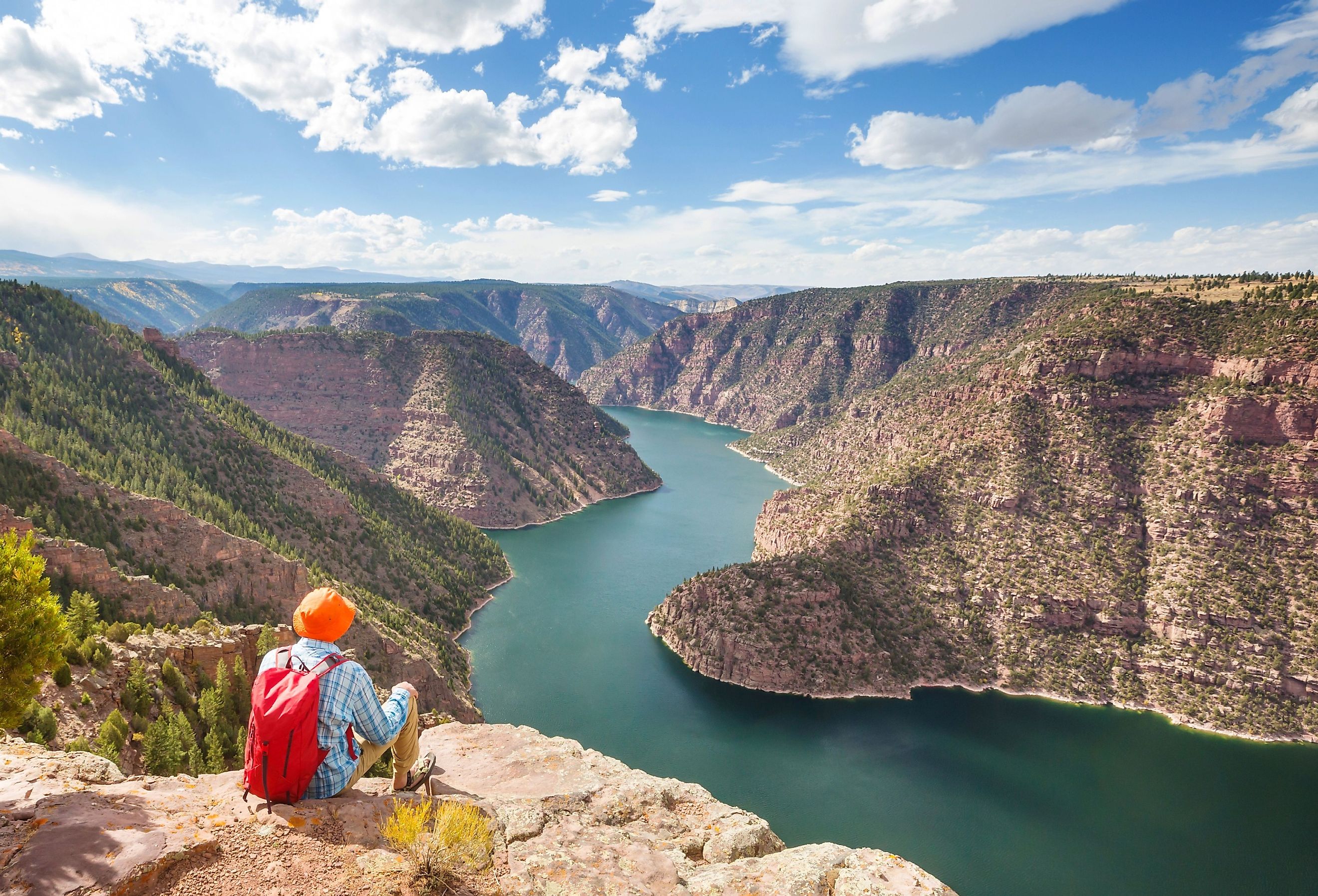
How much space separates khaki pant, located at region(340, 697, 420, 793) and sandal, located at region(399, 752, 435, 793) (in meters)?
0.18

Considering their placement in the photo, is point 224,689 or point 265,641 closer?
point 224,689

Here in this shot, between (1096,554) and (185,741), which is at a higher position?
(185,741)

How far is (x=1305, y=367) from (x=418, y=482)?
148911 millimetres

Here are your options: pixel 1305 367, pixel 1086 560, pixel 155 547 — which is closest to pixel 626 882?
pixel 155 547

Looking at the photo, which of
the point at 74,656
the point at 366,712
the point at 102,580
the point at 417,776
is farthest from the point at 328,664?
the point at 102,580

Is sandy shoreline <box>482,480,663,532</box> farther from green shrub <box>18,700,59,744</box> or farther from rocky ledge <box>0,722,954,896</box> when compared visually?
rocky ledge <box>0,722,954,896</box>

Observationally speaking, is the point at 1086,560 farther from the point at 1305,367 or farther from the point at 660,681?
the point at 660,681

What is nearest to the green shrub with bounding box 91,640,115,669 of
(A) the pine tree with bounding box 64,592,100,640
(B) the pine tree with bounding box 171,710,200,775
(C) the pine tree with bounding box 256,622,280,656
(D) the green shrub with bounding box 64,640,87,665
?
(D) the green shrub with bounding box 64,640,87,665

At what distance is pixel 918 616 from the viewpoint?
80.5 m

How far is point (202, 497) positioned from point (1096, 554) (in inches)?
4088

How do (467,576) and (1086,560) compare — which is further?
(467,576)

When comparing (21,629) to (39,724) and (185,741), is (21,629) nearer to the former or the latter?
(39,724)

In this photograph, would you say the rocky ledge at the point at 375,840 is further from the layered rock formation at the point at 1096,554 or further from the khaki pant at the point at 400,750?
the layered rock formation at the point at 1096,554

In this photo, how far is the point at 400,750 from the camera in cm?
1088
